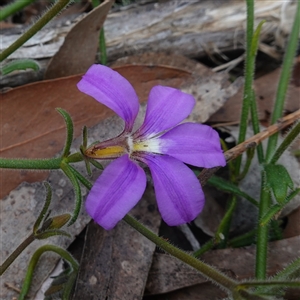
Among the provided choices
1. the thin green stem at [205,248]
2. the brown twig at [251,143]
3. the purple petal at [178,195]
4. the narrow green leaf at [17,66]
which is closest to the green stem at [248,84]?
the brown twig at [251,143]

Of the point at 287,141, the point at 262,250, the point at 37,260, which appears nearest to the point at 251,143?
the point at 287,141

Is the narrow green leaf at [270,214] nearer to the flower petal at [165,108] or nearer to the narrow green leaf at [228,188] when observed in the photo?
the narrow green leaf at [228,188]

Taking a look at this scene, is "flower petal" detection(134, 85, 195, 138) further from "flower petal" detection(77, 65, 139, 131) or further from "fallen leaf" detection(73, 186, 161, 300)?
"fallen leaf" detection(73, 186, 161, 300)

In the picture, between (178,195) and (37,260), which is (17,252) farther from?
(178,195)

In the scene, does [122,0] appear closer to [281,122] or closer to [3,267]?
[281,122]

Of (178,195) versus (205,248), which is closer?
(178,195)

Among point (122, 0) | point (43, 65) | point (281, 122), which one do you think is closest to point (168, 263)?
point (281, 122)

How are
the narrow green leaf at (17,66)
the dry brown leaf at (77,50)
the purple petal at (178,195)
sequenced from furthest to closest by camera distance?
the dry brown leaf at (77,50), the narrow green leaf at (17,66), the purple petal at (178,195)
